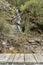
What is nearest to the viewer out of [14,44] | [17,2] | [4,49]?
[4,49]

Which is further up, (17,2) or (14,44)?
(17,2)

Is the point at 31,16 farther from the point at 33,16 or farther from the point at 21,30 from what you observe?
the point at 21,30

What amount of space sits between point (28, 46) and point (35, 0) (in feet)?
13.8

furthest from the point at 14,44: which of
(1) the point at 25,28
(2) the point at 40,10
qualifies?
(2) the point at 40,10

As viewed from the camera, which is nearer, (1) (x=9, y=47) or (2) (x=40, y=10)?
(1) (x=9, y=47)

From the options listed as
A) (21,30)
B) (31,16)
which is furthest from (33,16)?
(21,30)

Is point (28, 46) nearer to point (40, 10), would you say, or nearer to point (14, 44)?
point (14, 44)

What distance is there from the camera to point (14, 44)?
279 inches

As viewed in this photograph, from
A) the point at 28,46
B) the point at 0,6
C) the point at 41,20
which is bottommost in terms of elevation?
the point at 28,46

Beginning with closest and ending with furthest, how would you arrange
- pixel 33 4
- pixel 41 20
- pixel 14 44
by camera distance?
pixel 14 44, pixel 41 20, pixel 33 4

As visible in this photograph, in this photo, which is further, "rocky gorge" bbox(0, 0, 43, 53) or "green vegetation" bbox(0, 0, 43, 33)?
"green vegetation" bbox(0, 0, 43, 33)

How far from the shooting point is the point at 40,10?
10344 mm

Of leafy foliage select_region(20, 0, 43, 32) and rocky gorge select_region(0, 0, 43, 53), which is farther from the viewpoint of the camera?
leafy foliage select_region(20, 0, 43, 32)

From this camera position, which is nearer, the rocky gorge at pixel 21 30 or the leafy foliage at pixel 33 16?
the rocky gorge at pixel 21 30
